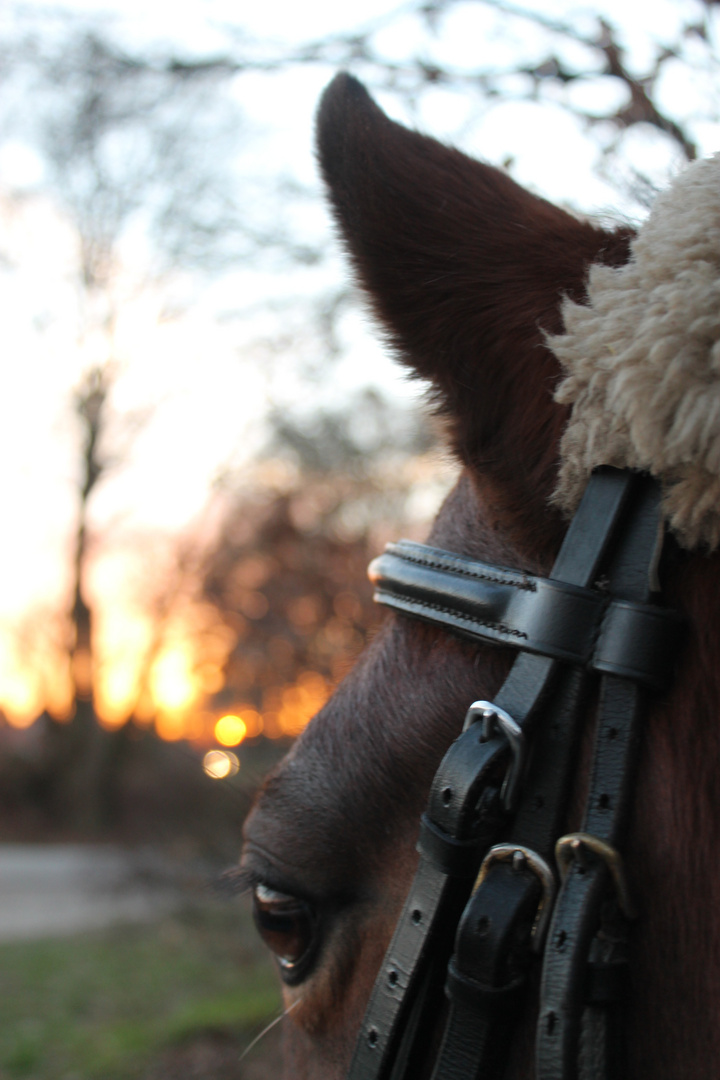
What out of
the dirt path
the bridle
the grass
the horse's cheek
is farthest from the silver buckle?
the dirt path

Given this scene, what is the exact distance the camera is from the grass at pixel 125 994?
22.6 feet

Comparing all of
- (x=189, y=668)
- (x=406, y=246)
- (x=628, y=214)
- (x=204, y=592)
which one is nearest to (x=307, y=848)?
(x=406, y=246)

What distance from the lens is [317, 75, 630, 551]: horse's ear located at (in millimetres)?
1074

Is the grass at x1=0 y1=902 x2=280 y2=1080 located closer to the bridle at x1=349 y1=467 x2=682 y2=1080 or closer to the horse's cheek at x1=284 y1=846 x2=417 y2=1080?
the horse's cheek at x1=284 y1=846 x2=417 y2=1080

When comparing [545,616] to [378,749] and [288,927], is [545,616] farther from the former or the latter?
[288,927]

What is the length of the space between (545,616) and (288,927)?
61 cm

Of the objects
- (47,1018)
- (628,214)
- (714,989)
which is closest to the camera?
(714,989)

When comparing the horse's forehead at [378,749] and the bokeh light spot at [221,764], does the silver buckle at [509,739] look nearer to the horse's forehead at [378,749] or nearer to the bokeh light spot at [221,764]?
the horse's forehead at [378,749]

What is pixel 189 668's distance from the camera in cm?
1149

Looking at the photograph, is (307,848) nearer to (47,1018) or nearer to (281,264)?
(281,264)

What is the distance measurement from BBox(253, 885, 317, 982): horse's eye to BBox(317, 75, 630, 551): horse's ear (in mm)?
617

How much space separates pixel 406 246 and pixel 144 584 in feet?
59.1

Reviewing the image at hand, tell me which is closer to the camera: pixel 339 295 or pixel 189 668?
pixel 339 295

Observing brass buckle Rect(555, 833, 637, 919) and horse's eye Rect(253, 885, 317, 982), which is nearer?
brass buckle Rect(555, 833, 637, 919)
